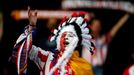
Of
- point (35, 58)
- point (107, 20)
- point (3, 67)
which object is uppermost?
A: point (107, 20)

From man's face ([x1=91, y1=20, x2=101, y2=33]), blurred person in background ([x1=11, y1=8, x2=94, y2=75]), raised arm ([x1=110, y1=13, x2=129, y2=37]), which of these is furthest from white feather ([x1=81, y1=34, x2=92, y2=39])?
raised arm ([x1=110, y1=13, x2=129, y2=37])

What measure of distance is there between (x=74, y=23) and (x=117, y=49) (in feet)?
15.0

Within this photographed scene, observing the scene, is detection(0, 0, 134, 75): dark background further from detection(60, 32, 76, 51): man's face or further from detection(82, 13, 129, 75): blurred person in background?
detection(60, 32, 76, 51): man's face

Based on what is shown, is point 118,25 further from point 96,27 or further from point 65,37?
point 65,37

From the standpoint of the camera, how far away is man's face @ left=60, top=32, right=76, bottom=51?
715 centimetres

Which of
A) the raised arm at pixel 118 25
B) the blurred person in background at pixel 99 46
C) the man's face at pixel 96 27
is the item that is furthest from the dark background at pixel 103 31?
the man's face at pixel 96 27

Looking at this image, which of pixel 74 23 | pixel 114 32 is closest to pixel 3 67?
pixel 114 32

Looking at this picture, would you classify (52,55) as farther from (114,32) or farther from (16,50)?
(114,32)

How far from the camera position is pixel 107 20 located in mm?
11609

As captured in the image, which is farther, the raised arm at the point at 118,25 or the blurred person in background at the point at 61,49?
the raised arm at the point at 118,25

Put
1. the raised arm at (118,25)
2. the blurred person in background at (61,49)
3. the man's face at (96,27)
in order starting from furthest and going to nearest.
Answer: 1. the raised arm at (118,25)
2. the man's face at (96,27)
3. the blurred person in background at (61,49)

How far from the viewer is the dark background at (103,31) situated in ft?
36.2

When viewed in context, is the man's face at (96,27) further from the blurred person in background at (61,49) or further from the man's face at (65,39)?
the man's face at (65,39)

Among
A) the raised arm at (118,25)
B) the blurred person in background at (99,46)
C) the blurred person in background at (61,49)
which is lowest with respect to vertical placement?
the blurred person in background at (61,49)
